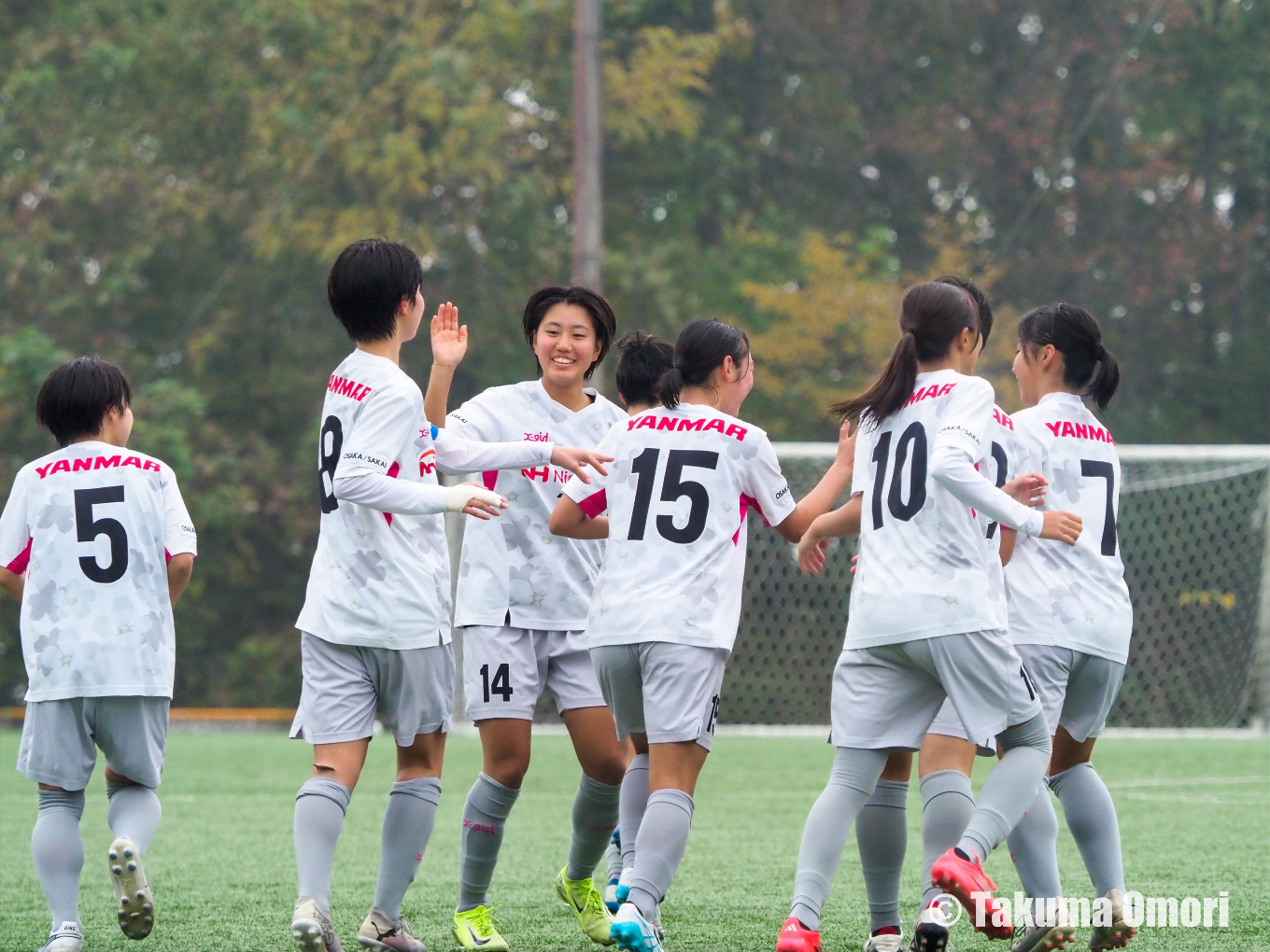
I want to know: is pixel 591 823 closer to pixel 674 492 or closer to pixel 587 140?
pixel 674 492

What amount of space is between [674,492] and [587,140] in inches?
411

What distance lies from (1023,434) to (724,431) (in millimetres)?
765

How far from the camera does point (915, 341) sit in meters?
3.95

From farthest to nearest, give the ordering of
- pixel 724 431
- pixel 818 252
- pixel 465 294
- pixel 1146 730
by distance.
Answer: pixel 465 294 < pixel 818 252 < pixel 1146 730 < pixel 724 431

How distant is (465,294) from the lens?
20.8 meters

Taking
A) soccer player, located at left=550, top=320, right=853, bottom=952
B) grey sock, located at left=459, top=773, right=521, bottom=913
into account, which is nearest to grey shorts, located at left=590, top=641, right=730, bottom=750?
soccer player, located at left=550, top=320, right=853, bottom=952

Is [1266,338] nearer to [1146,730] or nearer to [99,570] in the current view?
[1146,730]

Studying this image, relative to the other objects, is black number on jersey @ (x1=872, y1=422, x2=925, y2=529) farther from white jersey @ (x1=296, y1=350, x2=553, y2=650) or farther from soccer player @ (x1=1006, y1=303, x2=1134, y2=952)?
white jersey @ (x1=296, y1=350, x2=553, y2=650)

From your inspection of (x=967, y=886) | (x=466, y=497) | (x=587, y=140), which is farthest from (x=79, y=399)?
(x=587, y=140)

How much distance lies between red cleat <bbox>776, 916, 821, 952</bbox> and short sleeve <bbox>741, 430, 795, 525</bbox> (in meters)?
0.97

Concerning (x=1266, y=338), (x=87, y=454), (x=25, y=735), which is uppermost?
(x=1266, y=338)

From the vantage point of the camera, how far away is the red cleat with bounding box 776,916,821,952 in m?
3.58

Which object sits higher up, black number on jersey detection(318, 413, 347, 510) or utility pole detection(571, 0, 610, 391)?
utility pole detection(571, 0, 610, 391)

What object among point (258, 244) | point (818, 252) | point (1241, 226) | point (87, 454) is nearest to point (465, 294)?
point (258, 244)
